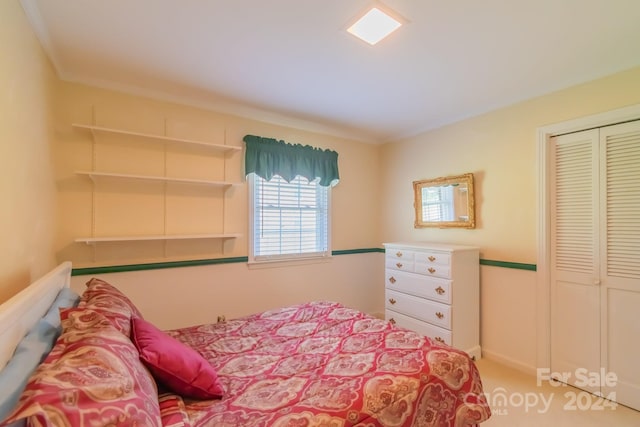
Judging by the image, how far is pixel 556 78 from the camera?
2.32m

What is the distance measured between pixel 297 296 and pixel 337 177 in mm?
1533

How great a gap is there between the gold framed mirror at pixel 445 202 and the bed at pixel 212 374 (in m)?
1.75

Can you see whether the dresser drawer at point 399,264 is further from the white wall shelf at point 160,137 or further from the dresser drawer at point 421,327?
the white wall shelf at point 160,137

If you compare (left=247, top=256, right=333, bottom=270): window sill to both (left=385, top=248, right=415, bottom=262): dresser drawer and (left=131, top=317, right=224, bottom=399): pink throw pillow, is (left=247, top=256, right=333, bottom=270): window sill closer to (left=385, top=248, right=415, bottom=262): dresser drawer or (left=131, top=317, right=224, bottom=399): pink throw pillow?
(left=385, top=248, right=415, bottom=262): dresser drawer

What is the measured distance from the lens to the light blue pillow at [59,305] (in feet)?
3.90

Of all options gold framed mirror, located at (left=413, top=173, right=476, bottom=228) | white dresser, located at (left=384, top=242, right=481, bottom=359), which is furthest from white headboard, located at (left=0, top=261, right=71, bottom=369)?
gold framed mirror, located at (left=413, top=173, right=476, bottom=228)

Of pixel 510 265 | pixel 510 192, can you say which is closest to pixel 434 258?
pixel 510 265

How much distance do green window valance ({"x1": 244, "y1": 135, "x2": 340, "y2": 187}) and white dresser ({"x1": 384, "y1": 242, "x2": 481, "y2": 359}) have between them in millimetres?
1258

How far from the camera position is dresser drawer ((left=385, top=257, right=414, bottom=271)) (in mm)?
3076

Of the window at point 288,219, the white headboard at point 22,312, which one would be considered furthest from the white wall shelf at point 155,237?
the white headboard at point 22,312

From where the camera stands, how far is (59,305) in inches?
55.8

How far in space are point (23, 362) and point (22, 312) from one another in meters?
0.23

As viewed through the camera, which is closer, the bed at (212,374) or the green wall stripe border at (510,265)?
the bed at (212,374)

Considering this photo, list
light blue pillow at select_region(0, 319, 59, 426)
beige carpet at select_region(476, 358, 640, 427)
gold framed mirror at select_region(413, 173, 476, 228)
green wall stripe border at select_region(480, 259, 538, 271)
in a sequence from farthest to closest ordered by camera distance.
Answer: gold framed mirror at select_region(413, 173, 476, 228) < green wall stripe border at select_region(480, 259, 538, 271) < beige carpet at select_region(476, 358, 640, 427) < light blue pillow at select_region(0, 319, 59, 426)
